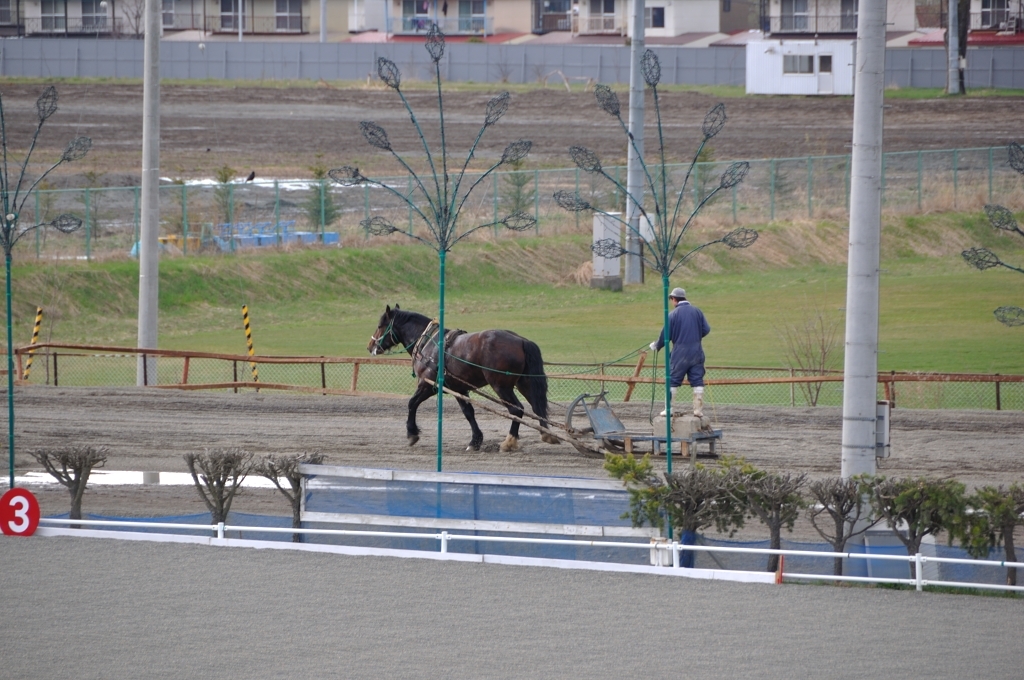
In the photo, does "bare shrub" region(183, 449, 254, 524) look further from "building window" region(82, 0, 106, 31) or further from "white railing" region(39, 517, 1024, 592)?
"building window" region(82, 0, 106, 31)

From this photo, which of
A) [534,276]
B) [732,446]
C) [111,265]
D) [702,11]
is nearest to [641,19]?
[534,276]

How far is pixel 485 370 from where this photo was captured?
16.2 metres

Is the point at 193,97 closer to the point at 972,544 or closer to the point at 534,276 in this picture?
the point at 534,276

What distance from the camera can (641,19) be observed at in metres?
30.2

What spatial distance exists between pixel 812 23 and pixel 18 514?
187 ft

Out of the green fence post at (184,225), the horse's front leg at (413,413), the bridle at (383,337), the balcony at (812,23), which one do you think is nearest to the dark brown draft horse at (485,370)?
the horse's front leg at (413,413)

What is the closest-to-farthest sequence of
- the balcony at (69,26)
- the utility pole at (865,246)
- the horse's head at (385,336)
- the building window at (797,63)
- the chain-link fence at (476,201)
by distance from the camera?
1. the utility pole at (865,246)
2. the horse's head at (385,336)
3. the chain-link fence at (476,201)
4. the building window at (797,63)
5. the balcony at (69,26)

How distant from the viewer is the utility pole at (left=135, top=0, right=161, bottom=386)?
2227cm

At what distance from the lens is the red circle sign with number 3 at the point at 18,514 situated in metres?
12.2

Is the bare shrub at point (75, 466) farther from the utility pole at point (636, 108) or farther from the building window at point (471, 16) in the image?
the building window at point (471, 16)

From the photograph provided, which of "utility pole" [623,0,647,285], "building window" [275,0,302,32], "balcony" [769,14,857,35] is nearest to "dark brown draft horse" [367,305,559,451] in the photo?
"utility pole" [623,0,647,285]

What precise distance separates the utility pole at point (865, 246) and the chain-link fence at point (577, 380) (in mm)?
6513

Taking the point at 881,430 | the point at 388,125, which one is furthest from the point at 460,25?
the point at 881,430

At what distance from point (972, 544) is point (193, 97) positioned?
5538cm
